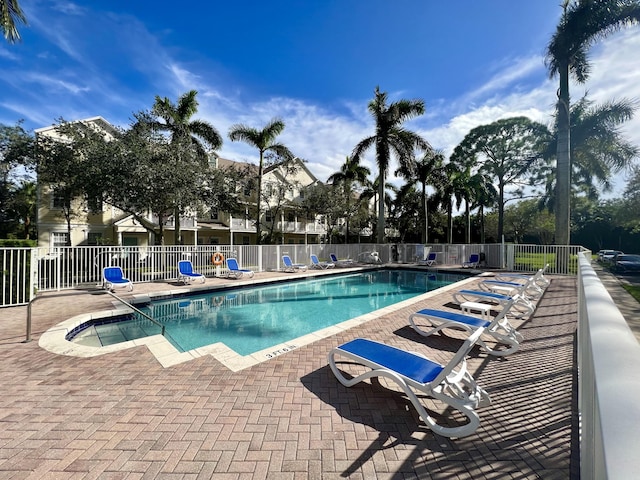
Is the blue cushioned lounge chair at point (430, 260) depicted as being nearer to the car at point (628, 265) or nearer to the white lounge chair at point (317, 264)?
the white lounge chair at point (317, 264)

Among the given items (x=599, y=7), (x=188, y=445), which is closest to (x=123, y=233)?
(x=188, y=445)

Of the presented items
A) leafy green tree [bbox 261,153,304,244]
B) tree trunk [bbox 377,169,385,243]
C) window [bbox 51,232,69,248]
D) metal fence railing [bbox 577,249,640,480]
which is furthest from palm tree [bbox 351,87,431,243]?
window [bbox 51,232,69,248]

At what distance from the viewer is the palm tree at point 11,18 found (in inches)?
380

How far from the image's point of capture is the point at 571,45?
538 inches

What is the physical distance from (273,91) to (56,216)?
698 inches

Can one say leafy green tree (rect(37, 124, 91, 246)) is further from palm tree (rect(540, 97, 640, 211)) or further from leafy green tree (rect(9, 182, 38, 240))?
palm tree (rect(540, 97, 640, 211))

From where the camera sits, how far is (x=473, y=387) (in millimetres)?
3371

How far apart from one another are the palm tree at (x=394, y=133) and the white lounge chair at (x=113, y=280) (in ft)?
57.1

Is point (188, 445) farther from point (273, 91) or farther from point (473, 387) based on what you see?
point (273, 91)

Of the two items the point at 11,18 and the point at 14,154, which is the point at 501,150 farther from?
the point at 14,154

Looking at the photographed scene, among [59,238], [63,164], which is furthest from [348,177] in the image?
[59,238]

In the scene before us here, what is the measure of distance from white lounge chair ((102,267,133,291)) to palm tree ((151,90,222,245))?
6608 millimetres

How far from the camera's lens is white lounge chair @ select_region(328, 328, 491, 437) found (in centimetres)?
293

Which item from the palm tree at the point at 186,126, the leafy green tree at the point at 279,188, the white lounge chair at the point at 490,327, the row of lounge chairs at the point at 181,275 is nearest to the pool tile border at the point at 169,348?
the white lounge chair at the point at 490,327
